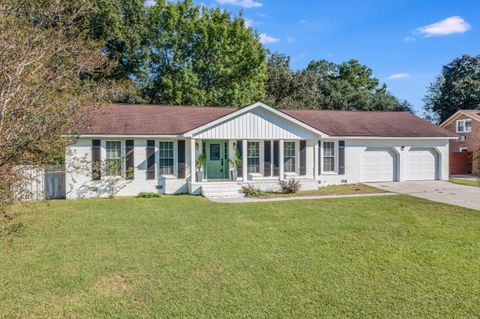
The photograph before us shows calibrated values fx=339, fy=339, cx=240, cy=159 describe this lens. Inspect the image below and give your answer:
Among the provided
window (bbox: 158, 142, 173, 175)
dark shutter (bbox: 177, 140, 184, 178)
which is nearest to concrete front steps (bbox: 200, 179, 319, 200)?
dark shutter (bbox: 177, 140, 184, 178)

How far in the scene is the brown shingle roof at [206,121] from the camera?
16359 mm

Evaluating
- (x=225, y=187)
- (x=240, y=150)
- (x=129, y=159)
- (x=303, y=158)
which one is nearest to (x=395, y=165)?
(x=303, y=158)

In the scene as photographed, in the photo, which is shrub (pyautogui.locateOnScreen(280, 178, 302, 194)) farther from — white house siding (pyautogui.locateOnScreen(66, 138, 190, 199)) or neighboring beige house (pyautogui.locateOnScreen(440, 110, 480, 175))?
neighboring beige house (pyautogui.locateOnScreen(440, 110, 480, 175))

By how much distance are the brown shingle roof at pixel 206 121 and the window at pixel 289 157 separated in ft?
5.10

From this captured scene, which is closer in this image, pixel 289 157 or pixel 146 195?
pixel 146 195

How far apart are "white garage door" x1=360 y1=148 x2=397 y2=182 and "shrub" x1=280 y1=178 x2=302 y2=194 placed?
17.3 ft

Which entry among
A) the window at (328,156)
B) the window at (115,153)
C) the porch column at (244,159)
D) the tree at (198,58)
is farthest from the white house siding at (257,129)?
the tree at (198,58)

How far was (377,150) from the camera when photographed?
64.7 ft

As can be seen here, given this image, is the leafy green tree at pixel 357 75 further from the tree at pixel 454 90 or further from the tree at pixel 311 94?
the tree at pixel 311 94

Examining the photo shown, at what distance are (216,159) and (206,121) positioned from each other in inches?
88.0

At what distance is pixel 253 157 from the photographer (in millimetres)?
17844

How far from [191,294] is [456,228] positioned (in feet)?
25.1

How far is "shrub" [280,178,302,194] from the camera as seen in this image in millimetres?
16219

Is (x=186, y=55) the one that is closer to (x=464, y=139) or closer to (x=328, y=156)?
(x=328, y=156)
